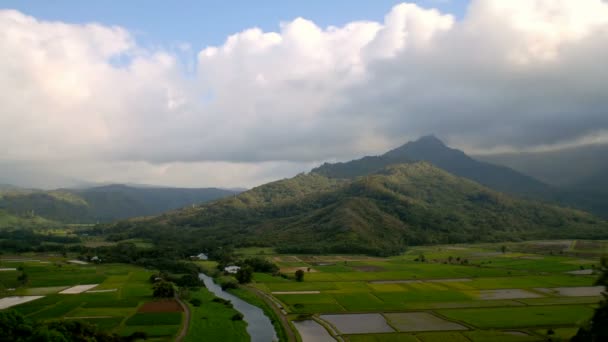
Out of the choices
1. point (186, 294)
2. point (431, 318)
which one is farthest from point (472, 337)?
point (186, 294)

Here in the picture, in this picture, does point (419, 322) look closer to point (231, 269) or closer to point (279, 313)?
point (279, 313)

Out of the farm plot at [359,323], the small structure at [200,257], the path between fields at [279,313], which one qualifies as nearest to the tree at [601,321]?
the farm plot at [359,323]

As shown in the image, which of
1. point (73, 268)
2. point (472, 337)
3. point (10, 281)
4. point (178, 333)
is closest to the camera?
point (472, 337)

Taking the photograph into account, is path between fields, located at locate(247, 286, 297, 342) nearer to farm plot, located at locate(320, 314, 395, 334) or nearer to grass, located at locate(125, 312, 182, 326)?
farm plot, located at locate(320, 314, 395, 334)

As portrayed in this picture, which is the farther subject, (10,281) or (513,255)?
(513,255)

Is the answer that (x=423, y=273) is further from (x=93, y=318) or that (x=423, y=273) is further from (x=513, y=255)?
(x=93, y=318)
